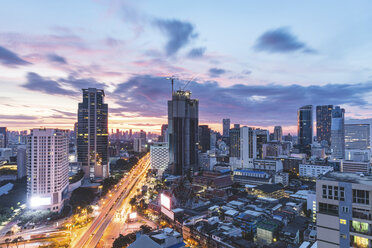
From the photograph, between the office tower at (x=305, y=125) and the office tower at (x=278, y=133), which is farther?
the office tower at (x=278, y=133)

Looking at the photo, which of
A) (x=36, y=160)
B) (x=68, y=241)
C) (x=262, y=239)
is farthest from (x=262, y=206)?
(x=36, y=160)

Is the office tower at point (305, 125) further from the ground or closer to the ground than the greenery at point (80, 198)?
further from the ground

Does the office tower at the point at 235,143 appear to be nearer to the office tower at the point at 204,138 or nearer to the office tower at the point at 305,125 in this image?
the office tower at the point at 204,138

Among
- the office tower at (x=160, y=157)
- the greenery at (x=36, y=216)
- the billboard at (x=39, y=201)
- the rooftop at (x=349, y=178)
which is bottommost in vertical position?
the greenery at (x=36, y=216)

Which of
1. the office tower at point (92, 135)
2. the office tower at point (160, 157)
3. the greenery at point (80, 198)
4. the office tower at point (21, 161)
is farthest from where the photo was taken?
the office tower at point (160, 157)

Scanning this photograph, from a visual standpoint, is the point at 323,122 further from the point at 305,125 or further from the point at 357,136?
the point at 357,136

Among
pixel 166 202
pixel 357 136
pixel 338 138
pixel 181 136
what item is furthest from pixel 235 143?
pixel 338 138

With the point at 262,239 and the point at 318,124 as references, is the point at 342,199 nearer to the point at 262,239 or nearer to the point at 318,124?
the point at 262,239

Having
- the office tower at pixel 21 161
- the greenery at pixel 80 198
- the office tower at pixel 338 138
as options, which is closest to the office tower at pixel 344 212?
the greenery at pixel 80 198
